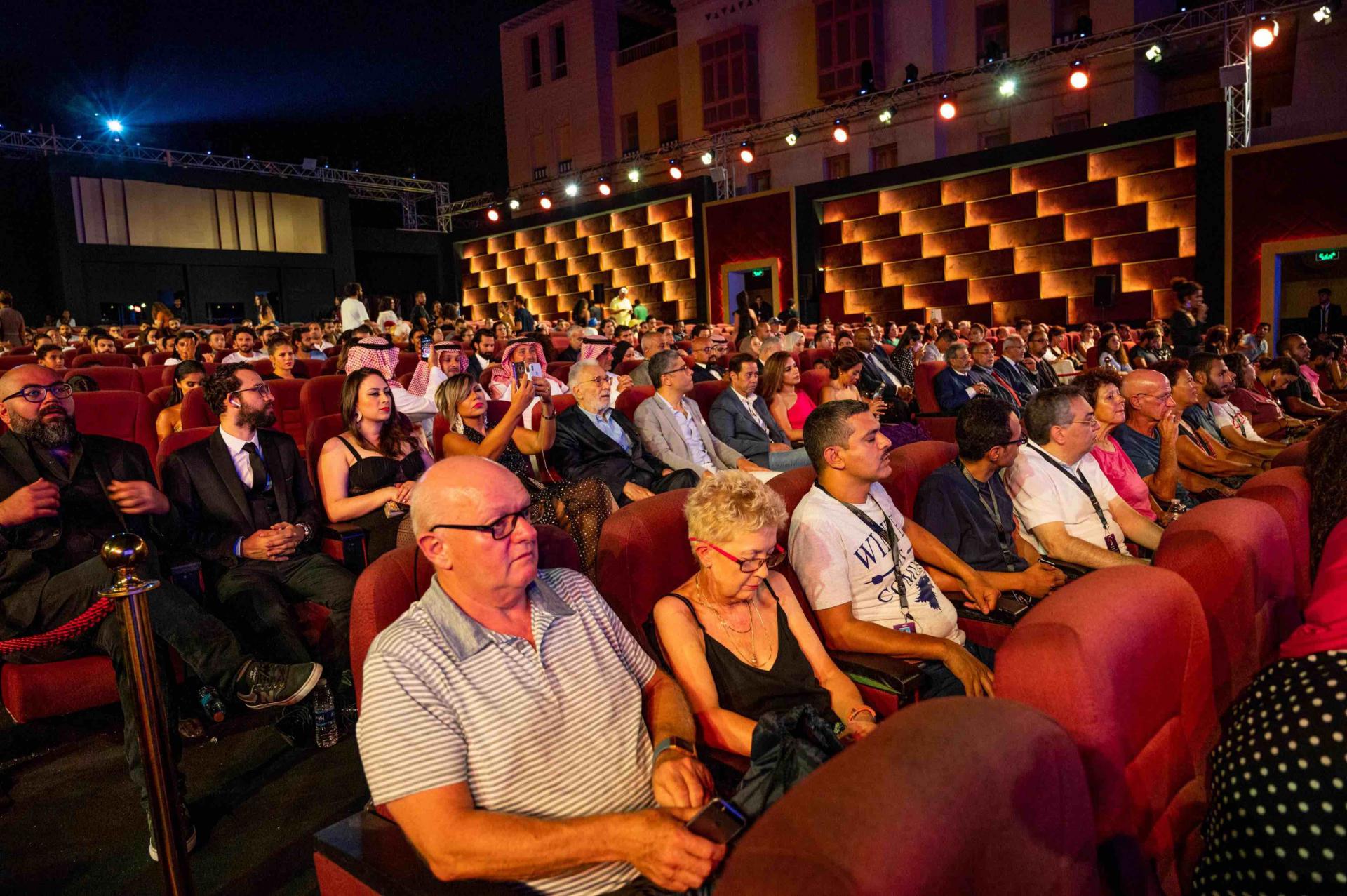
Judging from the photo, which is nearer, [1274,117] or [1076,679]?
[1076,679]

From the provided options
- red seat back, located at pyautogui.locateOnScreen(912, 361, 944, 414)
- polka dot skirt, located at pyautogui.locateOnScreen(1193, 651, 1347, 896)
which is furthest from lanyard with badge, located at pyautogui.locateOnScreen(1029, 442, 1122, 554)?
red seat back, located at pyautogui.locateOnScreen(912, 361, 944, 414)

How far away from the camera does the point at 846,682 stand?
73.5 inches

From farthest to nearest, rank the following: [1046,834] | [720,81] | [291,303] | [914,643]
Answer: [291,303] → [720,81] → [914,643] → [1046,834]

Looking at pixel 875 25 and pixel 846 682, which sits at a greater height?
pixel 875 25

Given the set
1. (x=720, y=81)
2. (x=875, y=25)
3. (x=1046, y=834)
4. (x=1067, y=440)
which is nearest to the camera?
(x=1046, y=834)

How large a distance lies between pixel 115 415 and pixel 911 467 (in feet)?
11.2

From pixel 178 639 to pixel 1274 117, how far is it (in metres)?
16.4

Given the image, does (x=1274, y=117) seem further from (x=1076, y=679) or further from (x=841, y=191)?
(x=1076, y=679)

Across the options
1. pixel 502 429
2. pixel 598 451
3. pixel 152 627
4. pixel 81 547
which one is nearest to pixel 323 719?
pixel 152 627

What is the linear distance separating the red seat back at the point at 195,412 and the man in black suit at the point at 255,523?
1.25m

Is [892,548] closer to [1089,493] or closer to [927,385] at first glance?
[1089,493]

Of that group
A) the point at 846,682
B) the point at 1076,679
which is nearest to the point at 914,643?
the point at 846,682

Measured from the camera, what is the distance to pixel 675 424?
4039mm

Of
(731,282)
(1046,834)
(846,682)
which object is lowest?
(846,682)
